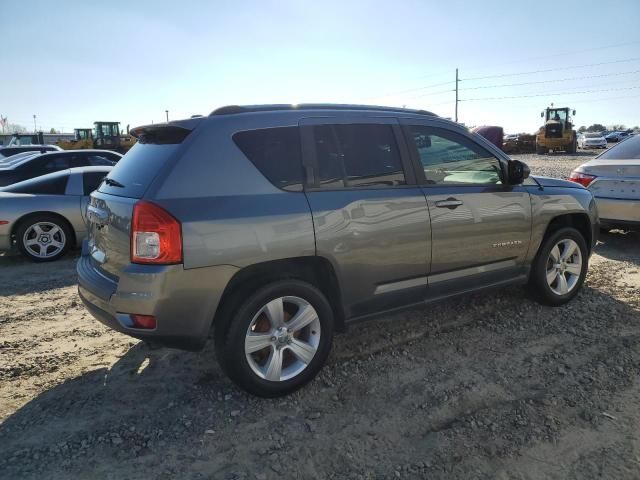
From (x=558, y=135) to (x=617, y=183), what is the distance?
96.9 ft

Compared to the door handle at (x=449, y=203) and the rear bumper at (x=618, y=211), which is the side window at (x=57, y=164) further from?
the rear bumper at (x=618, y=211)

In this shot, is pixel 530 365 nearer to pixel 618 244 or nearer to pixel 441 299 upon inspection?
pixel 441 299

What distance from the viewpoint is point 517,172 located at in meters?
4.07

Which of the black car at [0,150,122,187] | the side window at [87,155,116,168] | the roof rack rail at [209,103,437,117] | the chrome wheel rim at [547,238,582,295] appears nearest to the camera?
the roof rack rail at [209,103,437,117]

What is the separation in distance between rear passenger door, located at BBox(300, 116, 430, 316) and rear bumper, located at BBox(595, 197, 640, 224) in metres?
4.36

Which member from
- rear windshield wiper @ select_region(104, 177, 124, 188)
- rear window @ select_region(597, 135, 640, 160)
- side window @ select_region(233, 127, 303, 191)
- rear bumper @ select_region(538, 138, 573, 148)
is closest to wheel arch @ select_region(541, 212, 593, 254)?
side window @ select_region(233, 127, 303, 191)

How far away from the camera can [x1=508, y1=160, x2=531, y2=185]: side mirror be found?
160 inches

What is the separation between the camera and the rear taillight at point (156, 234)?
105 inches

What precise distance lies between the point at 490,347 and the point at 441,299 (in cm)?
53

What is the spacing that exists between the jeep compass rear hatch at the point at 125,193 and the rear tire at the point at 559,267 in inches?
131

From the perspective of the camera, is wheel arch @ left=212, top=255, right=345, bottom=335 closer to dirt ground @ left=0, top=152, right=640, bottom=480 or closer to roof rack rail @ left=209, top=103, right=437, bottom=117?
dirt ground @ left=0, top=152, right=640, bottom=480

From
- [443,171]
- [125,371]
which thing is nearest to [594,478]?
[443,171]

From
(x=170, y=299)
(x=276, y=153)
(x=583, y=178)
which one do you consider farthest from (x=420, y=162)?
(x=583, y=178)

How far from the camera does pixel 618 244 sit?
7.12 m
